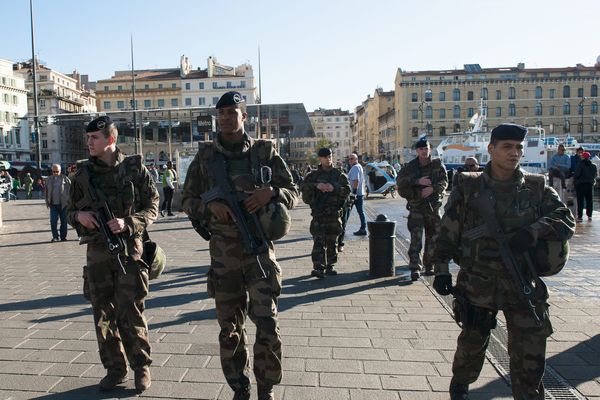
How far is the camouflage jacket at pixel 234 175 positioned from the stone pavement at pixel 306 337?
1.32 m

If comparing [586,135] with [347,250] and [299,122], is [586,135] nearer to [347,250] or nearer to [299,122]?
[299,122]

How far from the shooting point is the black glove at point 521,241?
296 centimetres

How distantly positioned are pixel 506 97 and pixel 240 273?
91025 millimetres

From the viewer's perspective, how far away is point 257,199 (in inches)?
127

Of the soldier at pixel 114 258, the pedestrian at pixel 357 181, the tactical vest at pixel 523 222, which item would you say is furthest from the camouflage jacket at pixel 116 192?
the pedestrian at pixel 357 181

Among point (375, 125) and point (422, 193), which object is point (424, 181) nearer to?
point (422, 193)

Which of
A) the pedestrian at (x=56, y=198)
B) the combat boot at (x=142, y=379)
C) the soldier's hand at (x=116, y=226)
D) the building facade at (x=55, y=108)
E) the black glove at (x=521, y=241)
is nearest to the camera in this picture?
the black glove at (x=521, y=241)

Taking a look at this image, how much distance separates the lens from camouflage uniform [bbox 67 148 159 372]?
3725 millimetres

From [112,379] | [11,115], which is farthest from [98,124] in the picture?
[11,115]

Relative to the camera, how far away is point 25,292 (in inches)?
268

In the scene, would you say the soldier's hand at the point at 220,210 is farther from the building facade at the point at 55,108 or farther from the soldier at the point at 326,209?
the building facade at the point at 55,108

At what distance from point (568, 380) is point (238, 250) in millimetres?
2696

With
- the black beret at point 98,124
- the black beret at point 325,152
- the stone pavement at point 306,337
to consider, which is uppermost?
the black beret at point 98,124

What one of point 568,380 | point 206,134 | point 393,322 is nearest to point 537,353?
point 568,380
